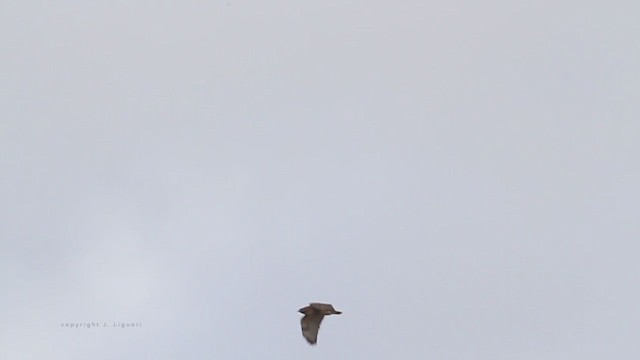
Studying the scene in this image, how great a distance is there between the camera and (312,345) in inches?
843

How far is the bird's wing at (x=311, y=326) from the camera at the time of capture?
2134 centimetres

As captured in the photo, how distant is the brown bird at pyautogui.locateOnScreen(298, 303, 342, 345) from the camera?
21.4 metres

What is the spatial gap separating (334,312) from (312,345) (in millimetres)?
1098

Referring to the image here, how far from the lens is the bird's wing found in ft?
70.0

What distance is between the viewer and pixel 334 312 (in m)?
22.0

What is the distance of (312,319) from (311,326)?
298mm

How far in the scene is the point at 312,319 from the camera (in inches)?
875

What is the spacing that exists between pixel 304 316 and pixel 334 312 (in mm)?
799

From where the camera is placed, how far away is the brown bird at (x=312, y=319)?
2141 centimetres

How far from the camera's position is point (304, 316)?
22250mm

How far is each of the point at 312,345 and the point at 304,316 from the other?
1034mm

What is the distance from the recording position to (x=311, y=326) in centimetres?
2195
